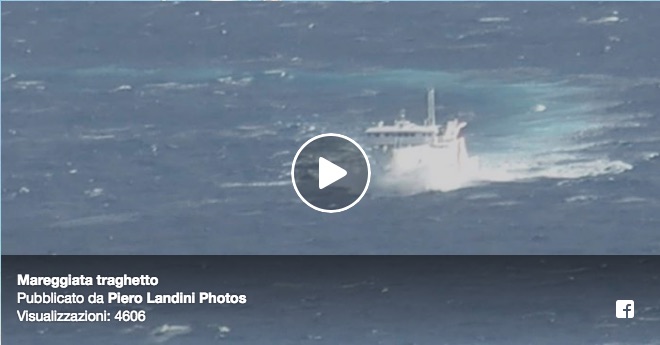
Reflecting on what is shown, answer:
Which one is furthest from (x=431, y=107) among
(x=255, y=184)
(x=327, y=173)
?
(x=255, y=184)

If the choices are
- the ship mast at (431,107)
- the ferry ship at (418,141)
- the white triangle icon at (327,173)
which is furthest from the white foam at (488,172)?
the white triangle icon at (327,173)

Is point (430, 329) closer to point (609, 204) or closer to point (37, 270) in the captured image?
point (609, 204)

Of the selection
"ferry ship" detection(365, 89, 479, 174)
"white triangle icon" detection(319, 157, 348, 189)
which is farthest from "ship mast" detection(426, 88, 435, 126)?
"white triangle icon" detection(319, 157, 348, 189)

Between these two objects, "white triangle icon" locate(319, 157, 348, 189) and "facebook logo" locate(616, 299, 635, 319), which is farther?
"facebook logo" locate(616, 299, 635, 319)

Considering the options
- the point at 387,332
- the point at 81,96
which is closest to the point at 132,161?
the point at 81,96

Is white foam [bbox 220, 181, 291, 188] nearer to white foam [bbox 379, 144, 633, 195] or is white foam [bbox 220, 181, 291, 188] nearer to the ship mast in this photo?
white foam [bbox 379, 144, 633, 195]

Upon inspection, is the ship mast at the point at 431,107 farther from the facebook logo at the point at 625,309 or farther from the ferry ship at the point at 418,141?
the facebook logo at the point at 625,309
